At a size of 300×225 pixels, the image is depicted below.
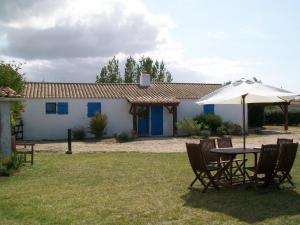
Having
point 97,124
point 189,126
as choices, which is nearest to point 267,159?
point 189,126

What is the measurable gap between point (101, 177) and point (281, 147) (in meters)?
4.35

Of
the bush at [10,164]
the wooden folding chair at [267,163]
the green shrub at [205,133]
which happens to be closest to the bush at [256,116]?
the green shrub at [205,133]

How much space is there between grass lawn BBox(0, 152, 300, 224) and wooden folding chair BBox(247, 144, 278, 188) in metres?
0.38

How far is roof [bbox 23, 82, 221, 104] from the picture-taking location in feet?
87.4

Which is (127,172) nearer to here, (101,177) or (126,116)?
(101,177)

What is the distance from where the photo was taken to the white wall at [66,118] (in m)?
25.7

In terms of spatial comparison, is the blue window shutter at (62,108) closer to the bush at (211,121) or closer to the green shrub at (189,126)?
the green shrub at (189,126)

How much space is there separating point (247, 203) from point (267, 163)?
136 centimetres

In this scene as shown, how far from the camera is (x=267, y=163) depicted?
873cm

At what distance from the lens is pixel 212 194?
8.57 m

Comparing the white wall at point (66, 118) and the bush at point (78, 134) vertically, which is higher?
the white wall at point (66, 118)

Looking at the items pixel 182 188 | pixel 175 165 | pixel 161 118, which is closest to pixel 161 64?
pixel 161 118

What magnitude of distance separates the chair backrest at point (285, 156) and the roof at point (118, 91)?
17.7 m

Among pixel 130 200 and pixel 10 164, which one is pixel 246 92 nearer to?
pixel 130 200
